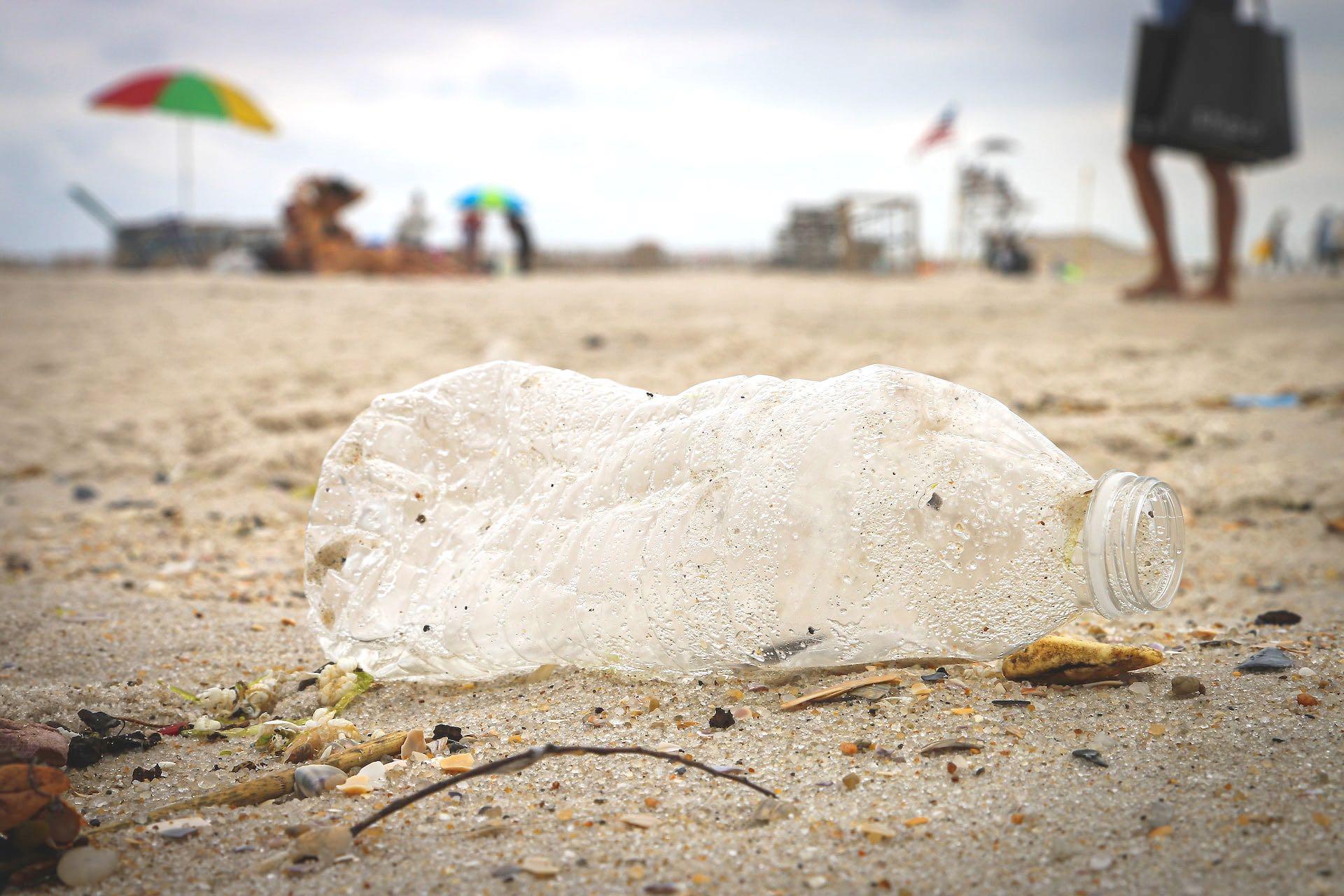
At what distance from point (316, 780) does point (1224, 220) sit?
6.73m

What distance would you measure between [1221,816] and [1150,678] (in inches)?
18.1

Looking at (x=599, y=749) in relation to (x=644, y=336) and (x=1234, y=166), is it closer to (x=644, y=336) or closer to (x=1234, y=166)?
(x=644, y=336)

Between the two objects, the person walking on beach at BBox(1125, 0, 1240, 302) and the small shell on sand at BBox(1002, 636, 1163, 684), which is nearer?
the small shell on sand at BBox(1002, 636, 1163, 684)

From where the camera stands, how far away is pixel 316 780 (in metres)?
1.35

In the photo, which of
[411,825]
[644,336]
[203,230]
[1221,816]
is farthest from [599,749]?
[203,230]

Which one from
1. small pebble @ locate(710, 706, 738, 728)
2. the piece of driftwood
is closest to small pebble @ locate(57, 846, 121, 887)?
small pebble @ locate(710, 706, 738, 728)

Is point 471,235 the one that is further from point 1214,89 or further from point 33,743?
point 33,743

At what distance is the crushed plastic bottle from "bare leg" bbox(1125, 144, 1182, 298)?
212 inches

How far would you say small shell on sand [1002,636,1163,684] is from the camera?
1577 mm

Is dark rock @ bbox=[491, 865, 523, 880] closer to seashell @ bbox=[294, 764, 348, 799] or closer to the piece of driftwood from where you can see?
seashell @ bbox=[294, 764, 348, 799]

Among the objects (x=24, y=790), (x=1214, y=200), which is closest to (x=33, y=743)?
(x=24, y=790)

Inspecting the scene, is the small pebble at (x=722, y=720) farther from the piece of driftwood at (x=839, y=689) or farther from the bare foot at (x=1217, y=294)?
the bare foot at (x=1217, y=294)

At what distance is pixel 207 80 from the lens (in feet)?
41.8

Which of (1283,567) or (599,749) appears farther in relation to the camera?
(1283,567)
